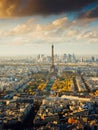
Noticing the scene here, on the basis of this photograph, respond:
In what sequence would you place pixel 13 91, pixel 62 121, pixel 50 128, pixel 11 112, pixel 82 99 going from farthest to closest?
pixel 13 91 → pixel 82 99 → pixel 11 112 → pixel 62 121 → pixel 50 128

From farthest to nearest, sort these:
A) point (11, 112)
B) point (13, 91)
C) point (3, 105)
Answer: point (13, 91)
point (3, 105)
point (11, 112)

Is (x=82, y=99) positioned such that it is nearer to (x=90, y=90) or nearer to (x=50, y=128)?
(x=90, y=90)

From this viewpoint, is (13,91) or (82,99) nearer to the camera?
(82,99)

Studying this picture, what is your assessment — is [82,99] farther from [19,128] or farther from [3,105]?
[19,128]

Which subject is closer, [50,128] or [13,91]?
[50,128]

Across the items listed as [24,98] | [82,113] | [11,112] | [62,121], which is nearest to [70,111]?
[82,113]

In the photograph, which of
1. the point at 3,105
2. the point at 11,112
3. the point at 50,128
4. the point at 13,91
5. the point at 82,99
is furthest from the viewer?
the point at 13,91

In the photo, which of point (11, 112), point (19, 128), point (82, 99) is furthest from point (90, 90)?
point (19, 128)

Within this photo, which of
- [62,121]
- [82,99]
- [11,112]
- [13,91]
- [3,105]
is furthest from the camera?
[13,91]
